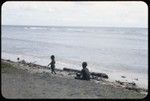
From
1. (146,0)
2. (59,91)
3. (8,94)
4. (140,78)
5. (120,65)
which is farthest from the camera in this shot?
(120,65)

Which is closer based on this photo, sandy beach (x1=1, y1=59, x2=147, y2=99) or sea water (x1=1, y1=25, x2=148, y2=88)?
sandy beach (x1=1, y1=59, x2=147, y2=99)

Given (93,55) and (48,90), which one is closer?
(48,90)

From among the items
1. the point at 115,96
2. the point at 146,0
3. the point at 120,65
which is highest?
the point at 146,0

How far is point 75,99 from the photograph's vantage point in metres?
9.59

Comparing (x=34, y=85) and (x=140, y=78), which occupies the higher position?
(x=34, y=85)

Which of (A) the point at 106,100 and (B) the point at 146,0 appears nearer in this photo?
(B) the point at 146,0

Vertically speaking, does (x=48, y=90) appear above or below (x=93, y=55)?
above

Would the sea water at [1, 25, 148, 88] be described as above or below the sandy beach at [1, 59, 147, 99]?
below

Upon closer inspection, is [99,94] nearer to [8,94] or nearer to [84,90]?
[84,90]

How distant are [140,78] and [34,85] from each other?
12012mm

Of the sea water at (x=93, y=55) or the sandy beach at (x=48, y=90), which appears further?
the sea water at (x=93, y=55)

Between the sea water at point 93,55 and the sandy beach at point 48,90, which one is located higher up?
the sandy beach at point 48,90

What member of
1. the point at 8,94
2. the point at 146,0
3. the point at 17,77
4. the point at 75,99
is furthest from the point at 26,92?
the point at 146,0

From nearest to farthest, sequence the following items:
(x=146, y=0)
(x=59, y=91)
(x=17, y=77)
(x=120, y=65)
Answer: (x=146, y=0), (x=59, y=91), (x=17, y=77), (x=120, y=65)
